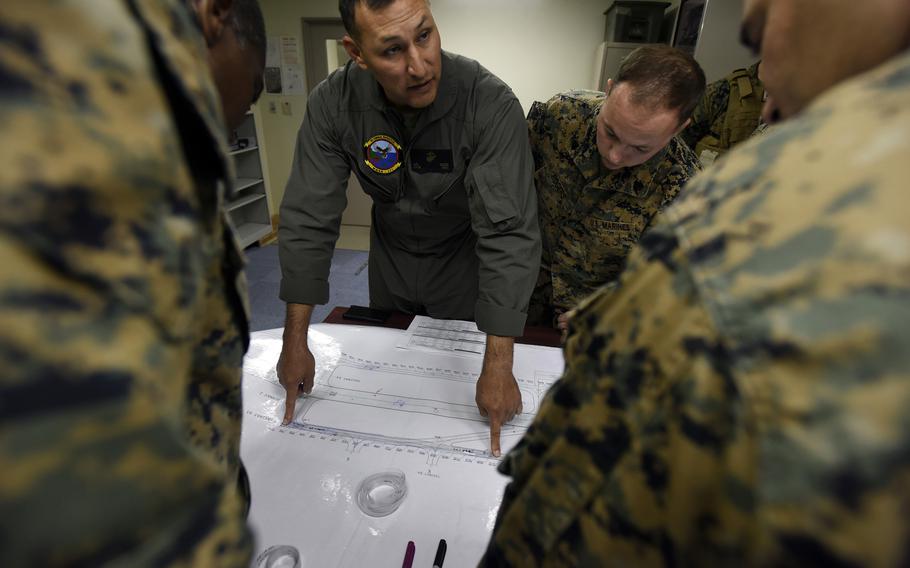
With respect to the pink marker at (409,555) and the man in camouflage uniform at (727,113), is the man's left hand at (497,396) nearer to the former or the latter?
the pink marker at (409,555)

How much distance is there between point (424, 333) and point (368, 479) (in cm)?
51

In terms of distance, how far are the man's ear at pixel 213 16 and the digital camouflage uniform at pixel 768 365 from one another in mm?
479

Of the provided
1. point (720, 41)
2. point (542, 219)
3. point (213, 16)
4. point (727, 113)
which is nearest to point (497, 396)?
point (213, 16)

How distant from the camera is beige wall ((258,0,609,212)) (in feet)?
12.8

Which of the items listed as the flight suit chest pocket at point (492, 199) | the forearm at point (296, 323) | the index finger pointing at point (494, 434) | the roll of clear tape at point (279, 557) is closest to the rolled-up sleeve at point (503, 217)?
the flight suit chest pocket at point (492, 199)

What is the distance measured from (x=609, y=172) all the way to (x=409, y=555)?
4.27 feet

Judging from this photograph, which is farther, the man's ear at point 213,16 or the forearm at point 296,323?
the forearm at point 296,323

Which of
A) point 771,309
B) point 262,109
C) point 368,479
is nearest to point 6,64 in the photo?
point 771,309

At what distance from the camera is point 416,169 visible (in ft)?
4.03

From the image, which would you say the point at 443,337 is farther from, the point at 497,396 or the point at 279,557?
the point at 279,557

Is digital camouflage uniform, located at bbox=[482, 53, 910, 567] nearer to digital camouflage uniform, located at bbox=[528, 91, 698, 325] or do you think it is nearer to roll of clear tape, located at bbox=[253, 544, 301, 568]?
roll of clear tape, located at bbox=[253, 544, 301, 568]

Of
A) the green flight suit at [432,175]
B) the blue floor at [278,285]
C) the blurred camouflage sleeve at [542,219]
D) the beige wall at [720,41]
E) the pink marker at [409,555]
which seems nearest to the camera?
the pink marker at [409,555]

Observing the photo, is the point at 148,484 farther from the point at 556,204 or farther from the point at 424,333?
the point at 556,204

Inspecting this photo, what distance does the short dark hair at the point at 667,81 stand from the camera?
1161 mm
